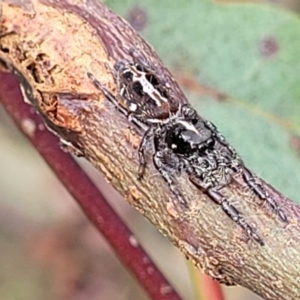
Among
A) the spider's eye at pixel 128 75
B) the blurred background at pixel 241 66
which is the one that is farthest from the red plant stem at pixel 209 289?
the spider's eye at pixel 128 75

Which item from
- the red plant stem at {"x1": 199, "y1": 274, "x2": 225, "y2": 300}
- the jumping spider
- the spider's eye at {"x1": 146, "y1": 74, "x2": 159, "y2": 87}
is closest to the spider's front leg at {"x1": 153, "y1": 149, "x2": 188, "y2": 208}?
the jumping spider

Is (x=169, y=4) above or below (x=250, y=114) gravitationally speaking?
above

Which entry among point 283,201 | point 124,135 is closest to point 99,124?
point 124,135

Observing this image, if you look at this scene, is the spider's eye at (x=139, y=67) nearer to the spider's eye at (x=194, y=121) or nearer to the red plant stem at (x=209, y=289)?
the spider's eye at (x=194, y=121)

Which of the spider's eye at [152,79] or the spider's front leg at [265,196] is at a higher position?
the spider's eye at [152,79]

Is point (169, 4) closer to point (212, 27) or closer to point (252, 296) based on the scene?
point (212, 27)

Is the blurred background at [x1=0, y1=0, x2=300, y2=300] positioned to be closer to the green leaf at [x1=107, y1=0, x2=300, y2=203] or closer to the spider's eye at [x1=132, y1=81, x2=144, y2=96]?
the green leaf at [x1=107, y1=0, x2=300, y2=203]
